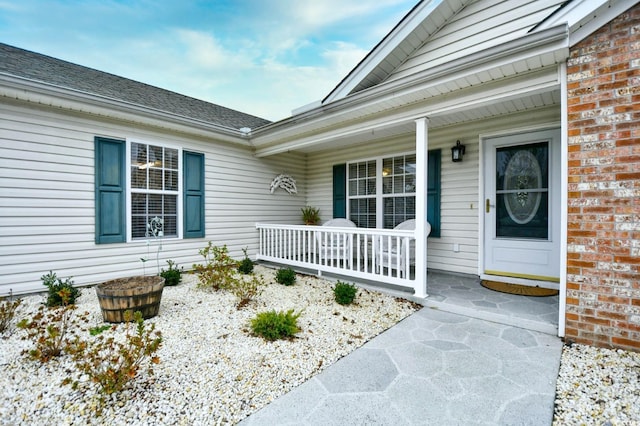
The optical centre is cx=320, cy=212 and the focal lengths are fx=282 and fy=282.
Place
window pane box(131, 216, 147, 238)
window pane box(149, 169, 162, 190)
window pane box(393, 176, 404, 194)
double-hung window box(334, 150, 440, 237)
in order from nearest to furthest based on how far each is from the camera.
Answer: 1. window pane box(131, 216, 147, 238)
2. window pane box(149, 169, 162, 190)
3. double-hung window box(334, 150, 440, 237)
4. window pane box(393, 176, 404, 194)

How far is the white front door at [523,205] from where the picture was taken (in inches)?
151

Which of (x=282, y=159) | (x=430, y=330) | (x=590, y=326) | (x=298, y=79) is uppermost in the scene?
(x=298, y=79)

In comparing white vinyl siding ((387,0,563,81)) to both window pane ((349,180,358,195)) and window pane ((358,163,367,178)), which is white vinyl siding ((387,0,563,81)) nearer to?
window pane ((358,163,367,178))

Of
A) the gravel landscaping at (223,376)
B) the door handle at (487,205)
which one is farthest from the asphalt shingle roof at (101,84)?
the door handle at (487,205)

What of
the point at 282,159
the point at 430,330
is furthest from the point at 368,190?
the point at 430,330

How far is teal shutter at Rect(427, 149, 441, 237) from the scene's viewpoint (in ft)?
15.8

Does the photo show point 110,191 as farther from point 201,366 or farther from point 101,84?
point 201,366

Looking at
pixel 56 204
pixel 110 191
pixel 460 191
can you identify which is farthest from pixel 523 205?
pixel 56 204

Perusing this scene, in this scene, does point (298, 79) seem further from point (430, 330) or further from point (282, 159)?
point (430, 330)

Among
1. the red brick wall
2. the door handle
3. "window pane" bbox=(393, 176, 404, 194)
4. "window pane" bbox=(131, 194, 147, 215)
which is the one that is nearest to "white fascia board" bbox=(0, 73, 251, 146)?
"window pane" bbox=(131, 194, 147, 215)

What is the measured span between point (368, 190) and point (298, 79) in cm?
715

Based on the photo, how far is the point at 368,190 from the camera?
19.4 feet

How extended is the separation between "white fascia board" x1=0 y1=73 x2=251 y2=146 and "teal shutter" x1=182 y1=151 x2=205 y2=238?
506mm

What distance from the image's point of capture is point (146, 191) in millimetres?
4645
